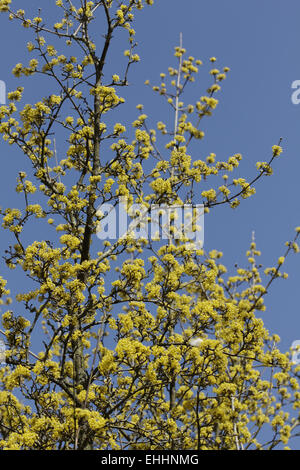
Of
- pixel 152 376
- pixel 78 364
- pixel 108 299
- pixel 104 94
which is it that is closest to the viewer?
pixel 152 376

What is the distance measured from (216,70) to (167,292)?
17.6ft

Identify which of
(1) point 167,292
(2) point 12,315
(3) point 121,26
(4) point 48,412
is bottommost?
(4) point 48,412

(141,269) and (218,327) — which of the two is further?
(218,327)

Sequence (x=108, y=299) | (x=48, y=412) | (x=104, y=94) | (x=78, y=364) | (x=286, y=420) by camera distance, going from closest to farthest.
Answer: (x=48, y=412) → (x=108, y=299) → (x=78, y=364) → (x=104, y=94) → (x=286, y=420)

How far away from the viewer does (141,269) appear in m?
6.70

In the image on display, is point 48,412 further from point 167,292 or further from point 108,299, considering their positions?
point 167,292

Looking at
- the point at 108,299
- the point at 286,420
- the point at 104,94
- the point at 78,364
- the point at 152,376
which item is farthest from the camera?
the point at 286,420

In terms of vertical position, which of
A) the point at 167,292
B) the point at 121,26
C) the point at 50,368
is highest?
the point at 121,26

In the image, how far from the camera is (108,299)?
6816mm

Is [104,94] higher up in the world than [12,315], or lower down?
higher up

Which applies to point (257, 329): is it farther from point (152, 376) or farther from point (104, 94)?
point (104, 94)

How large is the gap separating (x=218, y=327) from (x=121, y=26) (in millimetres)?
5396

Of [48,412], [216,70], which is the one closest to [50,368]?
[48,412]

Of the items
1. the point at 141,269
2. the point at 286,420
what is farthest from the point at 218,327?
the point at 286,420
